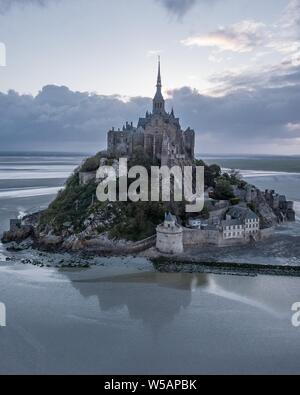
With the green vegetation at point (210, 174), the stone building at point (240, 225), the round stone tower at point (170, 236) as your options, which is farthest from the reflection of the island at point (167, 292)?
the green vegetation at point (210, 174)

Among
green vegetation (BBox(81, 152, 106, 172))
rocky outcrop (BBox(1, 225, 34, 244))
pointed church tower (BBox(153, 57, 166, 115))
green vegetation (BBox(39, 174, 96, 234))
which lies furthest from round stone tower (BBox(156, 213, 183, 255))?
pointed church tower (BBox(153, 57, 166, 115))

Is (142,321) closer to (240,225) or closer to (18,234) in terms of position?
(240,225)

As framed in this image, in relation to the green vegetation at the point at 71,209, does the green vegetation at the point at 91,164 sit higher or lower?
higher

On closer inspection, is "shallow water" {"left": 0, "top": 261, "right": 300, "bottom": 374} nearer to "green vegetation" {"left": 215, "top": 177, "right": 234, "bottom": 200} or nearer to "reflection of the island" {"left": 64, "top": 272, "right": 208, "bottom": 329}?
"reflection of the island" {"left": 64, "top": 272, "right": 208, "bottom": 329}

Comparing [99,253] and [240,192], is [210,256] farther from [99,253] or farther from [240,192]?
[240,192]

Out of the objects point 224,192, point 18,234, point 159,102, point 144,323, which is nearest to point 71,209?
point 18,234

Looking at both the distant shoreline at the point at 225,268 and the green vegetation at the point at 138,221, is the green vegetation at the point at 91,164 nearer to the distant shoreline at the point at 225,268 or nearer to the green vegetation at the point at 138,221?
the green vegetation at the point at 138,221
